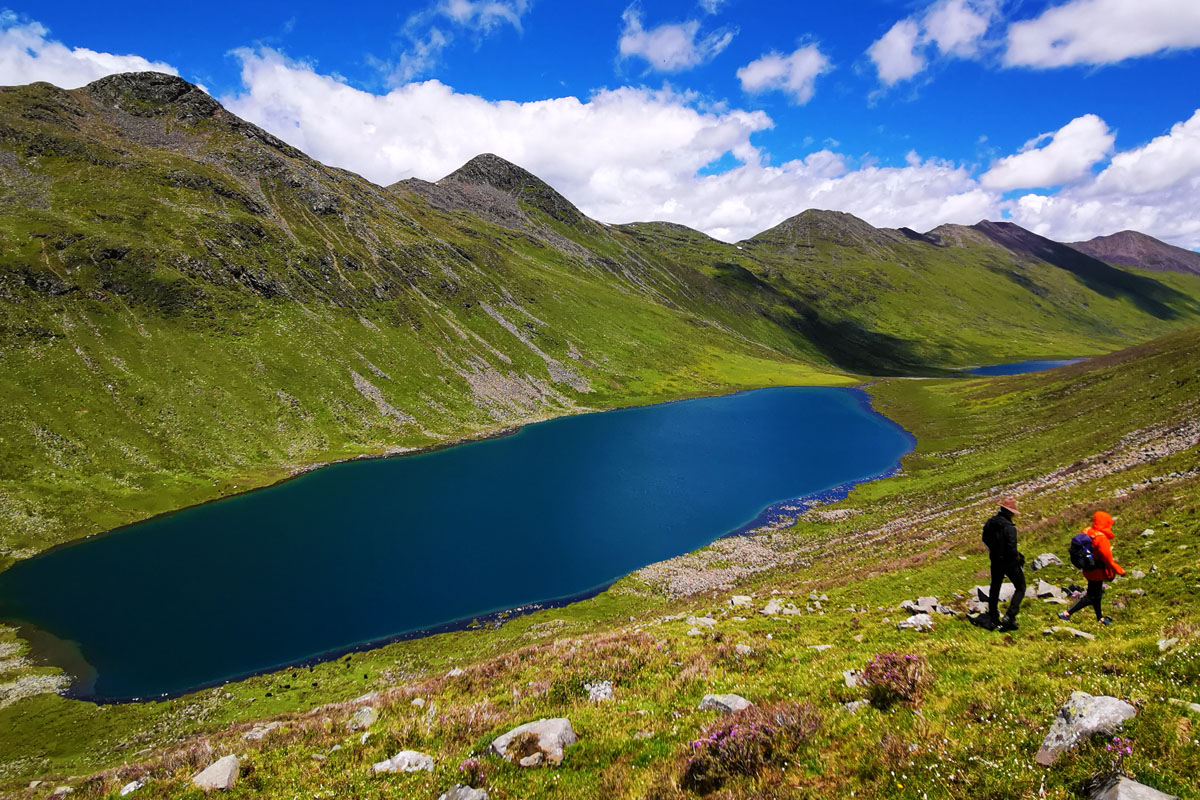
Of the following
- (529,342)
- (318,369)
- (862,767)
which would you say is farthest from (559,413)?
(862,767)

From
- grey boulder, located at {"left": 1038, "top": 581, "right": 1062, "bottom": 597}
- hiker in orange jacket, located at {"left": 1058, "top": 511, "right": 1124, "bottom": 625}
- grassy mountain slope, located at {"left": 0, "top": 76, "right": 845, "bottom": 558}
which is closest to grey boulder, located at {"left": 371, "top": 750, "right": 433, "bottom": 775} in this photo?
hiker in orange jacket, located at {"left": 1058, "top": 511, "right": 1124, "bottom": 625}

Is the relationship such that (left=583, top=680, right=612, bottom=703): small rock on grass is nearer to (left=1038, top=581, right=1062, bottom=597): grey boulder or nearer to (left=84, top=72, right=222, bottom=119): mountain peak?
(left=1038, top=581, right=1062, bottom=597): grey boulder

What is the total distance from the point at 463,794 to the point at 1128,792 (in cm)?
990

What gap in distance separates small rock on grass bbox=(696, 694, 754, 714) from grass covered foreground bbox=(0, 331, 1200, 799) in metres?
0.35

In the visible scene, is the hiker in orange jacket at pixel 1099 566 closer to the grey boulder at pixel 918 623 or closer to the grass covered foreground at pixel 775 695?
the grass covered foreground at pixel 775 695

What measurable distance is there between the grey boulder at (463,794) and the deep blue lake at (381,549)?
1425 inches

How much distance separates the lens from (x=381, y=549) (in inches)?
2235

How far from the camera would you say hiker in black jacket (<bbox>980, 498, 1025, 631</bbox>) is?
15.7 m

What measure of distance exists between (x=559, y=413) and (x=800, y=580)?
102693 mm

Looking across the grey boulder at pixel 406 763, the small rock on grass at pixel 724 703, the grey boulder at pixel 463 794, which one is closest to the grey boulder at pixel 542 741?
the grey boulder at pixel 463 794

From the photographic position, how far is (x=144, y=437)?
81.9 metres

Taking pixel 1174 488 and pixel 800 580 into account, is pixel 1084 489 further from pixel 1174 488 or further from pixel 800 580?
pixel 800 580

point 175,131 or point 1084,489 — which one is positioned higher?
point 175,131

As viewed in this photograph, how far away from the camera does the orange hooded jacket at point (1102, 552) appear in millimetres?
14602
